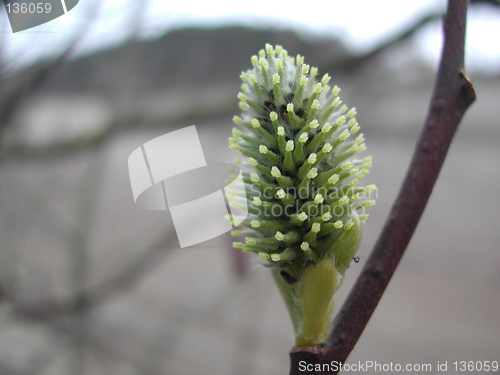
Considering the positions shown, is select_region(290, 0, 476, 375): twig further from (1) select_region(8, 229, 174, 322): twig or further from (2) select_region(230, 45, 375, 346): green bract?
(1) select_region(8, 229, 174, 322): twig

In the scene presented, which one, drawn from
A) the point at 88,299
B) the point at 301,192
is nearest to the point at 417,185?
the point at 301,192

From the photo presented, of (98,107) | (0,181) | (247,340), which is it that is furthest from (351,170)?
(98,107)

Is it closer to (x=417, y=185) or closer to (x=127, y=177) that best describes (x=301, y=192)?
(x=417, y=185)

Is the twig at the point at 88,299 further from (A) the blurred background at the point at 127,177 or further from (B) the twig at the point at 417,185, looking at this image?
(B) the twig at the point at 417,185

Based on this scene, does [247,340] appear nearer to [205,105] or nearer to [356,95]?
[205,105]

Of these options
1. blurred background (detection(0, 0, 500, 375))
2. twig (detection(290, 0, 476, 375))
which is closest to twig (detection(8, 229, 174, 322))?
blurred background (detection(0, 0, 500, 375))

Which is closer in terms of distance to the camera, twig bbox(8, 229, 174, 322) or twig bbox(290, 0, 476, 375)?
twig bbox(290, 0, 476, 375)

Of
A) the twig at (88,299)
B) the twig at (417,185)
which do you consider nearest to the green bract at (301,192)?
the twig at (417,185)
